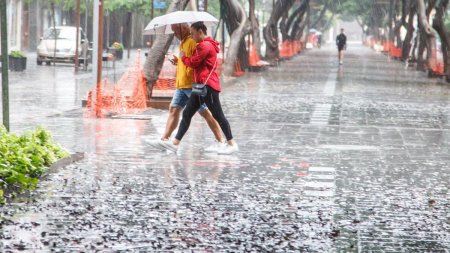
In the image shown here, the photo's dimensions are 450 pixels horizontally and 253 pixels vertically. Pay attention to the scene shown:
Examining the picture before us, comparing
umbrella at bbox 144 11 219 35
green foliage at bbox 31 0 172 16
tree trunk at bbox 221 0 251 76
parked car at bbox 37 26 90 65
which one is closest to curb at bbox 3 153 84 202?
umbrella at bbox 144 11 219 35

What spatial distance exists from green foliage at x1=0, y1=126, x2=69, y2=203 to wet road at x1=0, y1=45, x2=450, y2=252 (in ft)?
0.60

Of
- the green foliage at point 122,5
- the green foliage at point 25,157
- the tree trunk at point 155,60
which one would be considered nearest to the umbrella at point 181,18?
the green foliage at point 25,157

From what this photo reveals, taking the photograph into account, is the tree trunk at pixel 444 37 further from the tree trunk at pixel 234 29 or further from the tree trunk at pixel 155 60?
the tree trunk at pixel 155 60

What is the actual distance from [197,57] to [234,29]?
82.3ft

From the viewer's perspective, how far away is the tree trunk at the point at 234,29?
3653 centimetres

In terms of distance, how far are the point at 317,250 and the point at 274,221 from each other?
1243 millimetres

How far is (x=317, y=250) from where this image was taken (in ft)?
26.0

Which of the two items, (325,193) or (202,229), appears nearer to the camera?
(202,229)

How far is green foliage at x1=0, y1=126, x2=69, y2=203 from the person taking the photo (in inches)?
406

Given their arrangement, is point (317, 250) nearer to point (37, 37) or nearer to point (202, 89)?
point (202, 89)

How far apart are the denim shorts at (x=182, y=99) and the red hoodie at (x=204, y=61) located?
44 cm

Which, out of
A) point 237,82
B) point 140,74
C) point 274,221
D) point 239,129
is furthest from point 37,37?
point 274,221

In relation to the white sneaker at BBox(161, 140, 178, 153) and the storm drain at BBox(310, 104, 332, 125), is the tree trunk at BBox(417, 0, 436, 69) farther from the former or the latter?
the white sneaker at BBox(161, 140, 178, 153)

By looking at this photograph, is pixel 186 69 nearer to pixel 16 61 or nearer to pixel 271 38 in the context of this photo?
pixel 16 61
